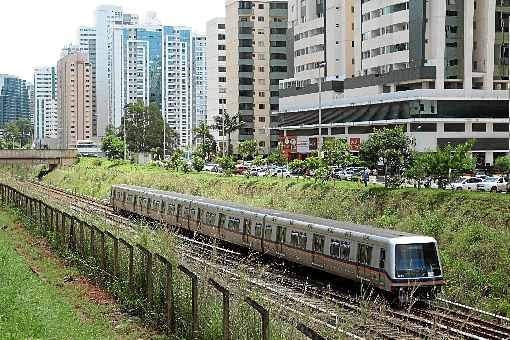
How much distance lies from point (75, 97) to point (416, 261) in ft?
405

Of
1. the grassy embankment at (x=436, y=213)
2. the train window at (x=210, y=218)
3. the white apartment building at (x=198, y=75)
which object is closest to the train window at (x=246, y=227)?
the train window at (x=210, y=218)

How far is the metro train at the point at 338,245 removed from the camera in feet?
52.3

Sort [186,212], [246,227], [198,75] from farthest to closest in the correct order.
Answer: [198,75], [186,212], [246,227]

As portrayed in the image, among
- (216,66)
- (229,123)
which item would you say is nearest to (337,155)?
(229,123)

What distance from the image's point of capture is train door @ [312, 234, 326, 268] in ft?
59.8

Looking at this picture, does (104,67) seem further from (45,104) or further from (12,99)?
(12,99)

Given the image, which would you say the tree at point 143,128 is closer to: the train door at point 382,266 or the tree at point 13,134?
the tree at point 13,134

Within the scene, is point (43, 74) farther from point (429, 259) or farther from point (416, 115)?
point (429, 259)

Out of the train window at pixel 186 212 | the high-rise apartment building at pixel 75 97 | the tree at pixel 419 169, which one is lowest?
the train window at pixel 186 212

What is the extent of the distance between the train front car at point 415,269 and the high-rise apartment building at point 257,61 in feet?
251

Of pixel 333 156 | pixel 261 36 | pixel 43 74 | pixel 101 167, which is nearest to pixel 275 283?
pixel 333 156

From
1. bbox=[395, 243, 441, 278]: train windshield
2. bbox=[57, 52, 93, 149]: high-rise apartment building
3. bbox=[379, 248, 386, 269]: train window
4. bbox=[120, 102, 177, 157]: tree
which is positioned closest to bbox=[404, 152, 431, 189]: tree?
bbox=[395, 243, 441, 278]: train windshield

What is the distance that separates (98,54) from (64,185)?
79876mm

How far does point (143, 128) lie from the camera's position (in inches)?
3477
